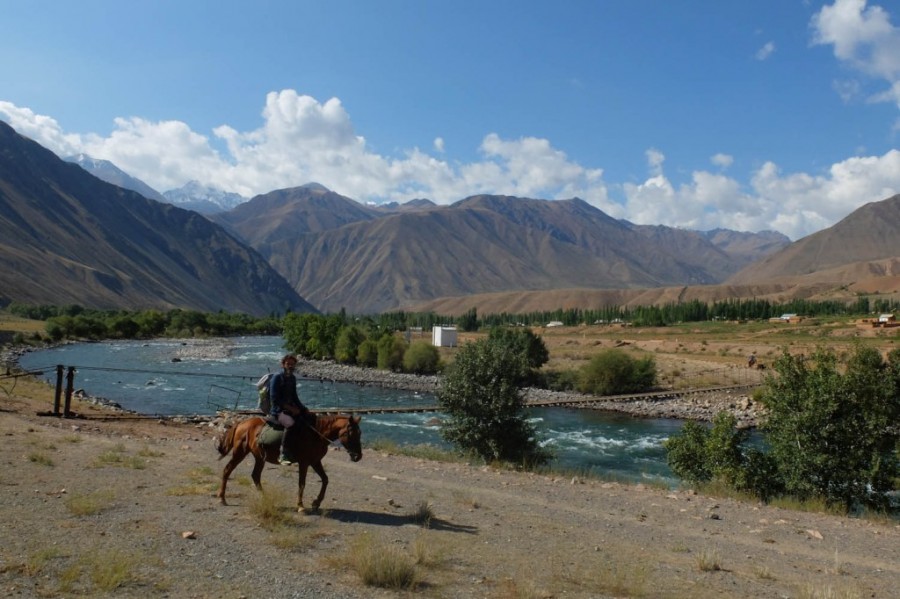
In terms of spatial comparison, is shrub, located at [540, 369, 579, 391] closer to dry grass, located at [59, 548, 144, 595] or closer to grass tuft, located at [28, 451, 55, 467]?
grass tuft, located at [28, 451, 55, 467]

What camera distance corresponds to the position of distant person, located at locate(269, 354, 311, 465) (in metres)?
9.96

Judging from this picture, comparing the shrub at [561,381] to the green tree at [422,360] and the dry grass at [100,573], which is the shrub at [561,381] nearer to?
the green tree at [422,360]

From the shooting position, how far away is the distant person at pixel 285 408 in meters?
9.96

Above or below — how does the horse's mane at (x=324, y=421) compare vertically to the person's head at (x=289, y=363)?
below

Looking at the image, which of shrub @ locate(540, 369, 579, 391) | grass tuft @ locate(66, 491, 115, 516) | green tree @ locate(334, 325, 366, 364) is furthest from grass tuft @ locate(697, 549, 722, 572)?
green tree @ locate(334, 325, 366, 364)

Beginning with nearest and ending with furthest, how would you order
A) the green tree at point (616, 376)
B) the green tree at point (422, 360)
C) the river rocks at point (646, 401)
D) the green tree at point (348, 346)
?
the river rocks at point (646, 401) < the green tree at point (616, 376) < the green tree at point (422, 360) < the green tree at point (348, 346)

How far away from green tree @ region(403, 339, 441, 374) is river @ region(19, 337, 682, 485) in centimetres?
983

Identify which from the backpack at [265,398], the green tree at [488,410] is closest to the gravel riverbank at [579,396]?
the green tree at [488,410]

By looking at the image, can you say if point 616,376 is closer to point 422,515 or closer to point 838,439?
point 838,439

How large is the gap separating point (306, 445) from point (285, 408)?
0.69 metres

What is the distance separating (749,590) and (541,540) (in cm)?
288

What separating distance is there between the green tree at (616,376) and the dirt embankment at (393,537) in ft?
143

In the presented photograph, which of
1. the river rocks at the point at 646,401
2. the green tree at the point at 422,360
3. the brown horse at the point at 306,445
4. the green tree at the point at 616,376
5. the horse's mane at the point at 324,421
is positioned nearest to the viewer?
the brown horse at the point at 306,445

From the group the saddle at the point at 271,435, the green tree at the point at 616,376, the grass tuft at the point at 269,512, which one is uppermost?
the saddle at the point at 271,435
